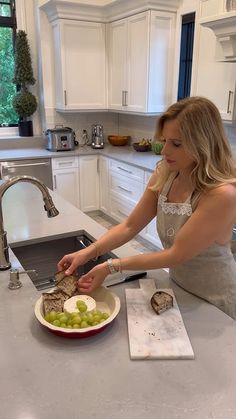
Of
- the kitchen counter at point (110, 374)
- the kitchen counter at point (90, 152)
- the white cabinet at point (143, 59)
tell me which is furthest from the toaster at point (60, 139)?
the kitchen counter at point (110, 374)

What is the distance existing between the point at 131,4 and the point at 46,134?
1659 millimetres

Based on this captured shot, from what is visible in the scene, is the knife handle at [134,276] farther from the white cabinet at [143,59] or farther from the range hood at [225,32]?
the white cabinet at [143,59]

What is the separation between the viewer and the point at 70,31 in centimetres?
378

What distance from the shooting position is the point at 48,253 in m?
1.71

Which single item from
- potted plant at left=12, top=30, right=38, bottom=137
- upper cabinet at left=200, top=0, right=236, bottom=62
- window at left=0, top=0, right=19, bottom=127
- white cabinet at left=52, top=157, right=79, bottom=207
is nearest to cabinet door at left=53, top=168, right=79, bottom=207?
white cabinet at left=52, top=157, right=79, bottom=207

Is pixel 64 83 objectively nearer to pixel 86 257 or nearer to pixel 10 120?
pixel 10 120

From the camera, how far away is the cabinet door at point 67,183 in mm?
3926

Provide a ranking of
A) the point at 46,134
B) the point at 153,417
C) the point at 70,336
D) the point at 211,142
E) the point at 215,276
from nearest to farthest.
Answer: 1. the point at 153,417
2. the point at 70,336
3. the point at 211,142
4. the point at 215,276
5. the point at 46,134

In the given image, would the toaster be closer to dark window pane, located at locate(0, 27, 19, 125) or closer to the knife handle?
dark window pane, located at locate(0, 27, 19, 125)

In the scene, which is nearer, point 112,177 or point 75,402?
point 75,402

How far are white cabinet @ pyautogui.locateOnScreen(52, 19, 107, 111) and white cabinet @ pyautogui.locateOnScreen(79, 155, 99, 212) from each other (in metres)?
0.64

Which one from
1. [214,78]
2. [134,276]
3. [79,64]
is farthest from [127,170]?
[134,276]

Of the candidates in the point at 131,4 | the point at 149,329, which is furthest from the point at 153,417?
the point at 131,4

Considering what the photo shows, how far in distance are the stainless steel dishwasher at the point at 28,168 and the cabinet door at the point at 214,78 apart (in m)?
1.78
